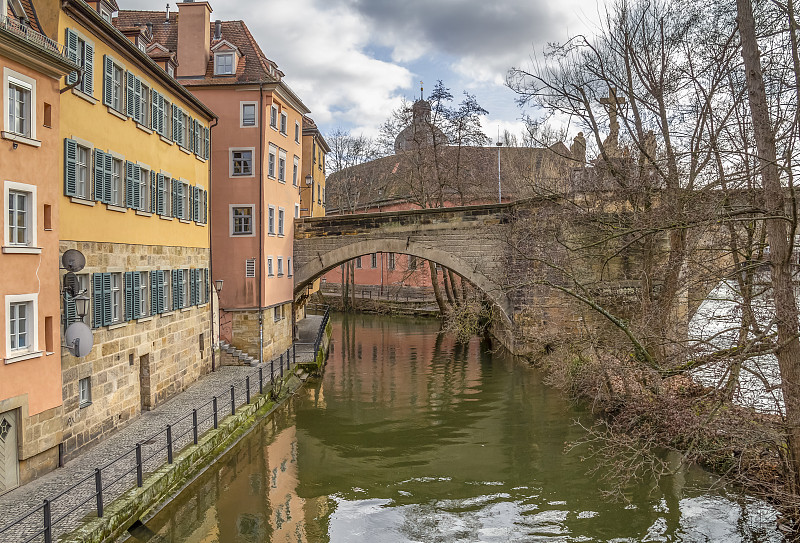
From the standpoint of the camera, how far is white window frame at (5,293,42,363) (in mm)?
8836

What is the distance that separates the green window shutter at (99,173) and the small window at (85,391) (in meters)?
3.01

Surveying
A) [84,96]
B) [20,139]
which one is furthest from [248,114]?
[20,139]

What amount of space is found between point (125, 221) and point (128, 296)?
1.40 m

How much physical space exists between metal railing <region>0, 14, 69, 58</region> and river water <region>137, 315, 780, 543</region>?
6460mm

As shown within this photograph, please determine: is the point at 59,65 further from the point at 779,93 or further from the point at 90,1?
the point at 779,93

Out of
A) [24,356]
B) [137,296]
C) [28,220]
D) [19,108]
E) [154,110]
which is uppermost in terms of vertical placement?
[154,110]

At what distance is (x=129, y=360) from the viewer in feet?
42.7

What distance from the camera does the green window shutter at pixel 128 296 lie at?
12859 millimetres

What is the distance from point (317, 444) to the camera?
44.4ft

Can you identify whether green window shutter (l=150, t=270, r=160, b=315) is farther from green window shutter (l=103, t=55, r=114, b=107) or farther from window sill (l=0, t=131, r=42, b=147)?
window sill (l=0, t=131, r=42, b=147)

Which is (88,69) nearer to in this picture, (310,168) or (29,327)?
(29,327)

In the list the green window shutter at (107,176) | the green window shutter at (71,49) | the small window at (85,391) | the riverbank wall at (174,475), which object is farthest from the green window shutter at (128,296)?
the green window shutter at (71,49)

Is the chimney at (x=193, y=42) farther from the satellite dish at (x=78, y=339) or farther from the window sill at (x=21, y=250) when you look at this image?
the window sill at (x=21, y=250)

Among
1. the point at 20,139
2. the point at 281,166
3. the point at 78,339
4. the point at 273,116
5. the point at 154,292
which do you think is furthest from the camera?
the point at 281,166
